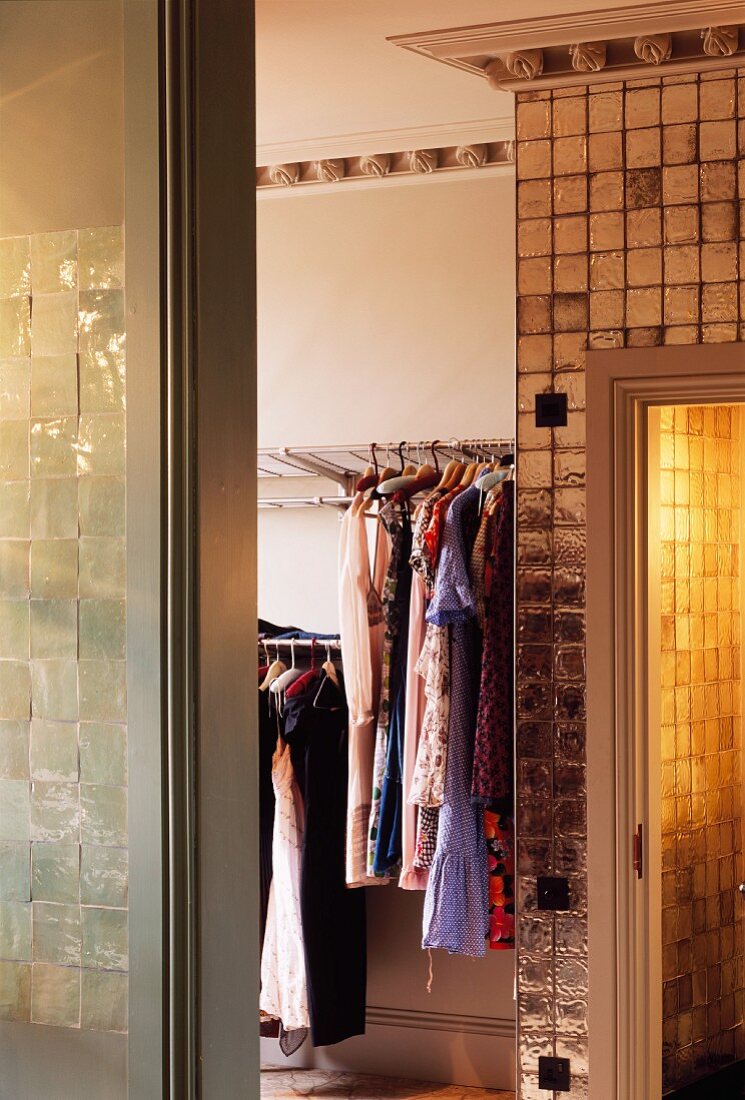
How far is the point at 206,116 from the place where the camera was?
4.13 feet

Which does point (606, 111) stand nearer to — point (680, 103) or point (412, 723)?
point (680, 103)

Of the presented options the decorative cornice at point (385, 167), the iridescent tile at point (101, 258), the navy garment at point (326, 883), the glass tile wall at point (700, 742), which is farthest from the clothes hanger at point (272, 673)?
the iridescent tile at point (101, 258)

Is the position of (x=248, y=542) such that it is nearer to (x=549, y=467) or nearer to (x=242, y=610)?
(x=242, y=610)

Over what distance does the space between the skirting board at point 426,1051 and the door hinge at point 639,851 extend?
3.63 feet

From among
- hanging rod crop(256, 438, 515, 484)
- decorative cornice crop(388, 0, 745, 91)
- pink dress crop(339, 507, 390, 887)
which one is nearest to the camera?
decorative cornice crop(388, 0, 745, 91)

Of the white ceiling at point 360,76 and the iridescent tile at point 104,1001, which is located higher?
the white ceiling at point 360,76

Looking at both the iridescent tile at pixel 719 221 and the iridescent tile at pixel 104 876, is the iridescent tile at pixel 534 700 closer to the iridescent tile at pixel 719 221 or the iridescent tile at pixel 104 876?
the iridescent tile at pixel 719 221

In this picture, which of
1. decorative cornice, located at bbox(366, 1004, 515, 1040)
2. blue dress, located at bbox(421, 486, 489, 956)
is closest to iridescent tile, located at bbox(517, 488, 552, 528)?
blue dress, located at bbox(421, 486, 489, 956)

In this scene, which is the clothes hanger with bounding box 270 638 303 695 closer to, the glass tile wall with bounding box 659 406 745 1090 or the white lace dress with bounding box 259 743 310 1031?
the white lace dress with bounding box 259 743 310 1031

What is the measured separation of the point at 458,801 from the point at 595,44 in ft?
6.24

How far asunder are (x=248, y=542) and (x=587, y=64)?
6.56 feet

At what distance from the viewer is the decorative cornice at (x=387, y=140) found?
359 cm

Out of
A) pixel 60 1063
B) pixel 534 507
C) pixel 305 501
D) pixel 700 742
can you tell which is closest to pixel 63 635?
pixel 60 1063

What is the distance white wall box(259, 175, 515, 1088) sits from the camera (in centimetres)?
373
